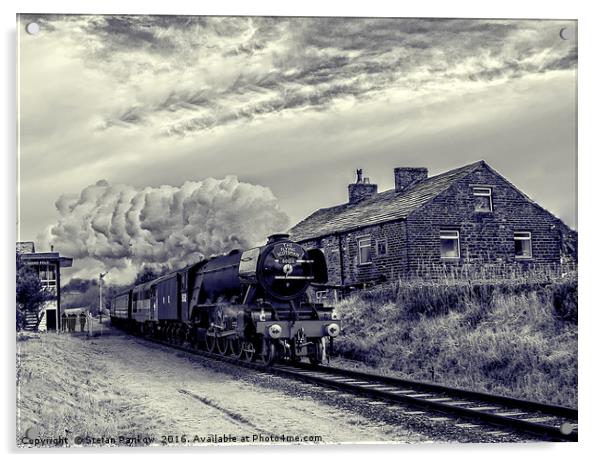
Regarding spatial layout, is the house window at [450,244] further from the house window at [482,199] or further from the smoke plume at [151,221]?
the smoke plume at [151,221]

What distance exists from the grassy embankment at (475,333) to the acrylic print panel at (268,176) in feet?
0.14

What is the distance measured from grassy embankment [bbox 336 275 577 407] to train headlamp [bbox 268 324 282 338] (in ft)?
4.82

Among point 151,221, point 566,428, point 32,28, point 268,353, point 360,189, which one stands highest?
point 32,28

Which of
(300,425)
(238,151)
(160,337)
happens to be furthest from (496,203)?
(160,337)

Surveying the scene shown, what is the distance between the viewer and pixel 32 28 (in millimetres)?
9312

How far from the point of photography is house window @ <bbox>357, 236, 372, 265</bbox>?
12.9m

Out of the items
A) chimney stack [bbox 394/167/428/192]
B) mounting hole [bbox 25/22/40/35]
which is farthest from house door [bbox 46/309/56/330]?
chimney stack [bbox 394/167/428/192]

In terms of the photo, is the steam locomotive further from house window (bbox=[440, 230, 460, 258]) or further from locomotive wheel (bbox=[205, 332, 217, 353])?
house window (bbox=[440, 230, 460, 258])

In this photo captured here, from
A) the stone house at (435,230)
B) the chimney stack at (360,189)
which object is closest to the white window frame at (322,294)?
the stone house at (435,230)

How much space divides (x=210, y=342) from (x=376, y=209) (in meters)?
5.58

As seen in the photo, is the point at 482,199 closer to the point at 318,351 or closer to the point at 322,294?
the point at 322,294

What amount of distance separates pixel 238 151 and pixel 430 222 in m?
4.36

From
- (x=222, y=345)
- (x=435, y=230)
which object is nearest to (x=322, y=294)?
(x=435, y=230)
